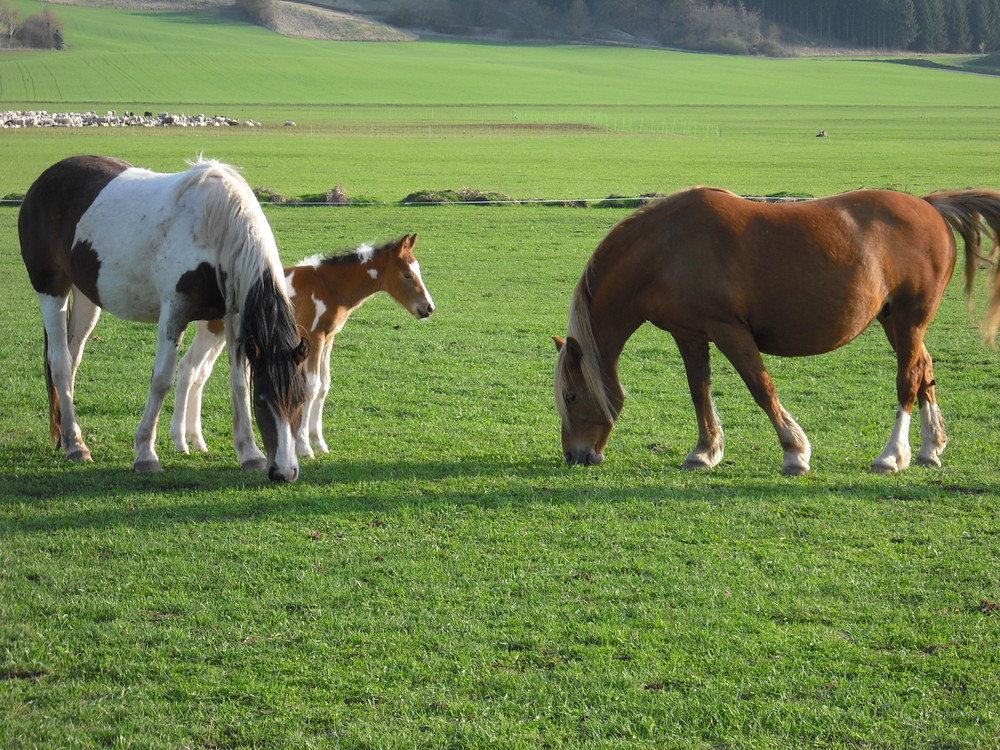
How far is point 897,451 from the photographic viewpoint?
→ 778 centimetres

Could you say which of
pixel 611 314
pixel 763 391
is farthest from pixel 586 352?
pixel 763 391

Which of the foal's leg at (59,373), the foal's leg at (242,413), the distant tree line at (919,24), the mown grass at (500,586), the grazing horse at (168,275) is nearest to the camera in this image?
the mown grass at (500,586)

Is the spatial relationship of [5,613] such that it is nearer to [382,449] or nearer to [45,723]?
[45,723]

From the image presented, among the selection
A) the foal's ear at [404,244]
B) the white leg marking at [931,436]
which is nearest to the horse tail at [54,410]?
the foal's ear at [404,244]

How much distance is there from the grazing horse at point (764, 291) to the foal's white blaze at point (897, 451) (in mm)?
11

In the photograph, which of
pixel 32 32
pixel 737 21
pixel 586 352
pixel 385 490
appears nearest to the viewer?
pixel 385 490

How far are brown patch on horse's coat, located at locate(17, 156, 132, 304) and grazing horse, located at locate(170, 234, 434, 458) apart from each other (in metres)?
1.25

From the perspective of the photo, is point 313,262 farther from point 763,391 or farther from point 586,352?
point 763,391

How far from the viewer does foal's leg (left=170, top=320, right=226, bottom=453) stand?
8.46 m

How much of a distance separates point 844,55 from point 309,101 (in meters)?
94.9

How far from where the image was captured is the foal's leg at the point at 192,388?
333 inches

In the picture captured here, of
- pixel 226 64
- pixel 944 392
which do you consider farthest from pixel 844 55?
pixel 944 392

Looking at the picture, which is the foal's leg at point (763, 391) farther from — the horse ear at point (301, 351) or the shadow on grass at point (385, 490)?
the horse ear at point (301, 351)

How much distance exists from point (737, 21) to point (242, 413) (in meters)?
164
